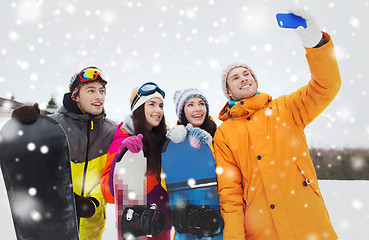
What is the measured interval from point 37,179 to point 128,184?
74 cm

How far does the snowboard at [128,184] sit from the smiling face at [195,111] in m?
0.62

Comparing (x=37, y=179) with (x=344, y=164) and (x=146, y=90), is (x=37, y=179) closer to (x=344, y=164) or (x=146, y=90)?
(x=146, y=90)

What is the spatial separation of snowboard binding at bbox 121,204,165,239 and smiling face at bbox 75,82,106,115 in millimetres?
1137

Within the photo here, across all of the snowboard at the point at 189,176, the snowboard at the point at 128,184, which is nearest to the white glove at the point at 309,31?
the snowboard at the point at 189,176

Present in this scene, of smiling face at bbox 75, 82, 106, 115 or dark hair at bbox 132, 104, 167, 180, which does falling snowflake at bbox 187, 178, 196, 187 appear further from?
smiling face at bbox 75, 82, 106, 115

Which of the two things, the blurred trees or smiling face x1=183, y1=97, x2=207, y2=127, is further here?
the blurred trees

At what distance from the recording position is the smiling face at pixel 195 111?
2184mm

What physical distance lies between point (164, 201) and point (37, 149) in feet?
3.84

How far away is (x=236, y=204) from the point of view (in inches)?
66.2

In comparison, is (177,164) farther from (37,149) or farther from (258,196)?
(37,149)

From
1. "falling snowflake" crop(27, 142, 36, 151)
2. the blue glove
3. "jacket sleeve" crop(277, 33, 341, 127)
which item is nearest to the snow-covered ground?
"falling snowflake" crop(27, 142, 36, 151)

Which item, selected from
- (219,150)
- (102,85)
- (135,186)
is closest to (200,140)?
(219,150)

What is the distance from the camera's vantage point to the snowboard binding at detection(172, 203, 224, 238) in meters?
1.59

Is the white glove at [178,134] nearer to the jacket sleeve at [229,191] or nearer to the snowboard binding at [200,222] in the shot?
the jacket sleeve at [229,191]
